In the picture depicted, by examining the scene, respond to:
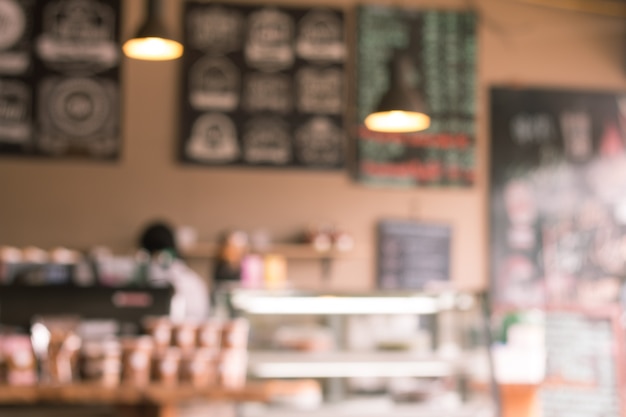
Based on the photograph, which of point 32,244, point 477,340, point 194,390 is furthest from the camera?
point 32,244

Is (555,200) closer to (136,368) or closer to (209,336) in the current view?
(209,336)

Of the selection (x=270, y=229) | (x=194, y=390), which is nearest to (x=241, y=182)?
(x=270, y=229)

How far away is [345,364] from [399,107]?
4.27 feet

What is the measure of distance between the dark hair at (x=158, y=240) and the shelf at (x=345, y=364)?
1.78 m

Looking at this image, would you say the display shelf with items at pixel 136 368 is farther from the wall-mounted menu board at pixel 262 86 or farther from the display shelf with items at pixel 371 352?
the wall-mounted menu board at pixel 262 86

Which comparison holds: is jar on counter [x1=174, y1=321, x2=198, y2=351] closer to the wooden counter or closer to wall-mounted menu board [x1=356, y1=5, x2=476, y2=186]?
the wooden counter

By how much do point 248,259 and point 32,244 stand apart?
1.41 metres

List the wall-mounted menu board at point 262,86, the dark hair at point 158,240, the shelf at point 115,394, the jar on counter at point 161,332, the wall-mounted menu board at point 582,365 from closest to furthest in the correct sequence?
the shelf at point 115,394, the jar on counter at point 161,332, the wall-mounted menu board at point 582,365, the dark hair at point 158,240, the wall-mounted menu board at point 262,86

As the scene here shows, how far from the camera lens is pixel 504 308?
693cm

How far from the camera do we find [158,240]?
20.1ft

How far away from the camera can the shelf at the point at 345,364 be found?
450 centimetres

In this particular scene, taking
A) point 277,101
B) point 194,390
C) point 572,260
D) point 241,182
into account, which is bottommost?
point 194,390

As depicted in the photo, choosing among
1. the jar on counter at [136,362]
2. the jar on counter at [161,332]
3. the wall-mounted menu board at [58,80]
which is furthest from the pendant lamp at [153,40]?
the wall-mounted menu board at [58,80]

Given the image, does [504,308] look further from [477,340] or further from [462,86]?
[477,340]
